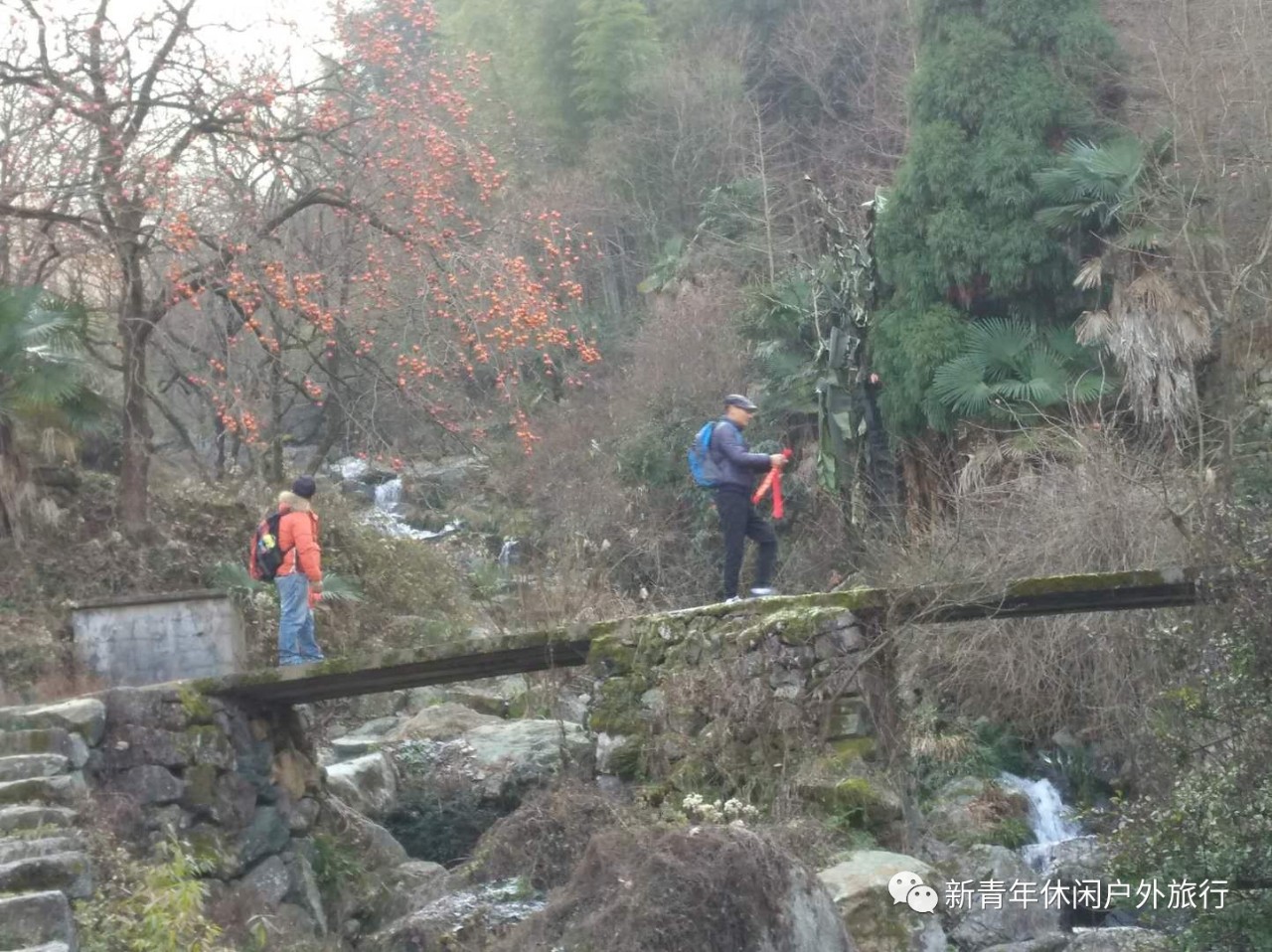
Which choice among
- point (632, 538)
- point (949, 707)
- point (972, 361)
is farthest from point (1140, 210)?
point (632, 538)

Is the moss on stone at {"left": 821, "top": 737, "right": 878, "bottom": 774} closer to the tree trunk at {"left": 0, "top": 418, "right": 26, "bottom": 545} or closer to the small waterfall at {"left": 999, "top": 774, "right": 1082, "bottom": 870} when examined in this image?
the small waterfall at {"left": 999, "top": 774, "right": 1082, "bottom": 870}

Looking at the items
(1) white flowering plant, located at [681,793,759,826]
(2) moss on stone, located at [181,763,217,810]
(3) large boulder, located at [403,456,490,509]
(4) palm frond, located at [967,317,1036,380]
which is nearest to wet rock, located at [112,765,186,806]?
(2) moss on stone, located at [181,763,217,810]

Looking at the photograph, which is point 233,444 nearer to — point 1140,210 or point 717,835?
point 1140,210

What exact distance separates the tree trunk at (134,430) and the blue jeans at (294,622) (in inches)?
171

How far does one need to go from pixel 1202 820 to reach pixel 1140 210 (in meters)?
11.5

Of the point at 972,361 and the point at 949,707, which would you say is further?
the point at 972,361

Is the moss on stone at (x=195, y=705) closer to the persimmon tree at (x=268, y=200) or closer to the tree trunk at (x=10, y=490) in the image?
the persimmon tree at (x=268, y=200)

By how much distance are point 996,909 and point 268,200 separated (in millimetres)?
10234

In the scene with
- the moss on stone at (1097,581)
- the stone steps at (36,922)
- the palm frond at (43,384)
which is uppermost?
the palm frond at (43,384)

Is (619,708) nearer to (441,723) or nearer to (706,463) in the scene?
(706,463)

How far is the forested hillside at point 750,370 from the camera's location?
14.9 meters

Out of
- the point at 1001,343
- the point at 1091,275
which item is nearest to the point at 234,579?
the point at 1001,343

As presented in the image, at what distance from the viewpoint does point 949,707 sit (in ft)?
59.8

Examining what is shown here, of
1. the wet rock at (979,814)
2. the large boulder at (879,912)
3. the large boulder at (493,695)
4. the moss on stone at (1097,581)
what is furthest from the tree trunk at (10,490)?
the large boulder at (879,912)
